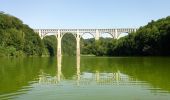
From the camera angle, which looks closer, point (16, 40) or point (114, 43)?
point (16, 40)

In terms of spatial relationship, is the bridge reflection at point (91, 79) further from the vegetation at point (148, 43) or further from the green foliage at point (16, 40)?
the green foliage at point (16, 40)

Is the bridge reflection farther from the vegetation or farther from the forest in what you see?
the forest

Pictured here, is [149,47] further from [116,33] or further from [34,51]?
[116,33]

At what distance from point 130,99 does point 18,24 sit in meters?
77.0

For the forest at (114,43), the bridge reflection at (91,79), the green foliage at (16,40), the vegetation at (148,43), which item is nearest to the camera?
the bridge reflection at (91,79)

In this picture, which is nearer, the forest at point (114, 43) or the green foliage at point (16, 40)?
the forest at point (114, 43)

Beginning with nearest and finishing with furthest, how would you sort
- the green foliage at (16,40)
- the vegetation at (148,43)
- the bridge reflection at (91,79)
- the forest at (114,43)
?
the bridge reflection at (91,79) < the vegetation at (148,43) < the forest at (114,43) < the green foliage at (16,40)

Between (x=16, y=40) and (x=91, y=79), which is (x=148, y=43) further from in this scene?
(x=91, y=79)

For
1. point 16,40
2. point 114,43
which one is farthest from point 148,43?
point 114,43

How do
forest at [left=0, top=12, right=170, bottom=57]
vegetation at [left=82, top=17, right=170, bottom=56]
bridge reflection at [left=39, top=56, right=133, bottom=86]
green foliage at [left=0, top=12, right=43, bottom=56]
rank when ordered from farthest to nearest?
1. green foliage at [left=0, top=12, right=43, bottom=56]
2. forest at [left=0, top=12, right=170, bottom=57]
3. vegetation at [left=82, top=17, right=170, bottom=56]
4. bridge reflection at [left=39, top=56, right=133, bottom=86]

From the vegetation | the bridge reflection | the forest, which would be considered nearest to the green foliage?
the forest

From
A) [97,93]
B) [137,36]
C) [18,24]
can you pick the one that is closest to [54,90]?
[97,93]

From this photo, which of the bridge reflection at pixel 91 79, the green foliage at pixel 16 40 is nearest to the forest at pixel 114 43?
the green foliage at pixel 16 40

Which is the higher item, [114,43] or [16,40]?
[16,40]
